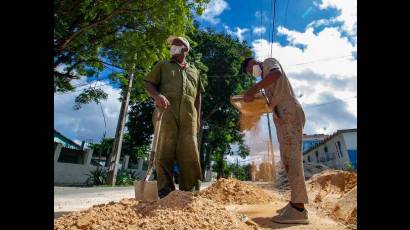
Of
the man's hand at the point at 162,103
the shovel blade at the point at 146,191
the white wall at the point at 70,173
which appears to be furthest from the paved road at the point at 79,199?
the white wall at the point at 70,173

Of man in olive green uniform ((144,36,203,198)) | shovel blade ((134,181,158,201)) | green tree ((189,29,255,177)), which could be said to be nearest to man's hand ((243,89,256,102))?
man in olive green uniform ((144,36,203,198))

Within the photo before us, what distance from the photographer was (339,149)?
34531mm

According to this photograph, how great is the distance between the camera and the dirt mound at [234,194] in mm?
5492

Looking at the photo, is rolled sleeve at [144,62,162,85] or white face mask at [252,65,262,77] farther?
rolled sleeve at [144,62,162,85]

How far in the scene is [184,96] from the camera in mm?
4164

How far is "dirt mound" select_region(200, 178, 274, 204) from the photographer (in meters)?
5.49

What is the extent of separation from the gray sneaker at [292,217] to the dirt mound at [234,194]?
206cm

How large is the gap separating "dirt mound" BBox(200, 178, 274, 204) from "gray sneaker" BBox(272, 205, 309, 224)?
81.1 inches

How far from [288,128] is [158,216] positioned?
1605 millimetres

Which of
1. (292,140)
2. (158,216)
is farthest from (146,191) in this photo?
(292,140)

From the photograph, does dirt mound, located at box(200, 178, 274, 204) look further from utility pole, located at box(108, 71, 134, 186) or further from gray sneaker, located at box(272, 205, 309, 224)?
utility pole, located at box(108, 71, 134, 186)

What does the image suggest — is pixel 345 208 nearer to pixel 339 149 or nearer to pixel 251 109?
pixel 251 109
